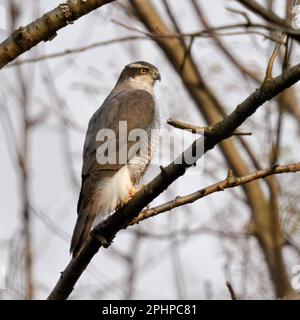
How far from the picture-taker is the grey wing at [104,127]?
4.66m

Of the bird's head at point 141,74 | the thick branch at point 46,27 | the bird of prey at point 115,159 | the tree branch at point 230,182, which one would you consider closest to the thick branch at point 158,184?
the tree branch at point 230,182

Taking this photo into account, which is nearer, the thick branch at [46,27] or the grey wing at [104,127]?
the thick branch at [46,27]

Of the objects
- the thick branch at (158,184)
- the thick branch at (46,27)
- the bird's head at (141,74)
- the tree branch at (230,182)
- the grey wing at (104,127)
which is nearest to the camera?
the thick branch at (158,184)

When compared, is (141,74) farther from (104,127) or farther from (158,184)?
(158,184)

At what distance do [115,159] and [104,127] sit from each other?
25cm

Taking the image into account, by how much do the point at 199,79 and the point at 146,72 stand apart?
763 mm

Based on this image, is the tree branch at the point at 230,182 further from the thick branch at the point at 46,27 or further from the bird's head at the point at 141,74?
the bird's head at the point at 141,74

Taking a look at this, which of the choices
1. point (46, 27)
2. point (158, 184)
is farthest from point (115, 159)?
point (46, 27)

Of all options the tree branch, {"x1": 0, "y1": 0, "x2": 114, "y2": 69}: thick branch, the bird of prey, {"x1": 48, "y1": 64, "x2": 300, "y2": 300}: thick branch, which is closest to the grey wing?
the bird of prey

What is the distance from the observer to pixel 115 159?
16.2 feet

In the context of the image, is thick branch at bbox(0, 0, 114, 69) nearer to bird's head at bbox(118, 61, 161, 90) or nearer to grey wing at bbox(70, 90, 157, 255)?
grey wing at bbox(70, 90, 157, 255)

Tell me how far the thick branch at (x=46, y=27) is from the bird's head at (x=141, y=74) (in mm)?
3126

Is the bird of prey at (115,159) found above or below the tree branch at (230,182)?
above

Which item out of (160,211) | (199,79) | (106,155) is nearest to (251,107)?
(160,211)
